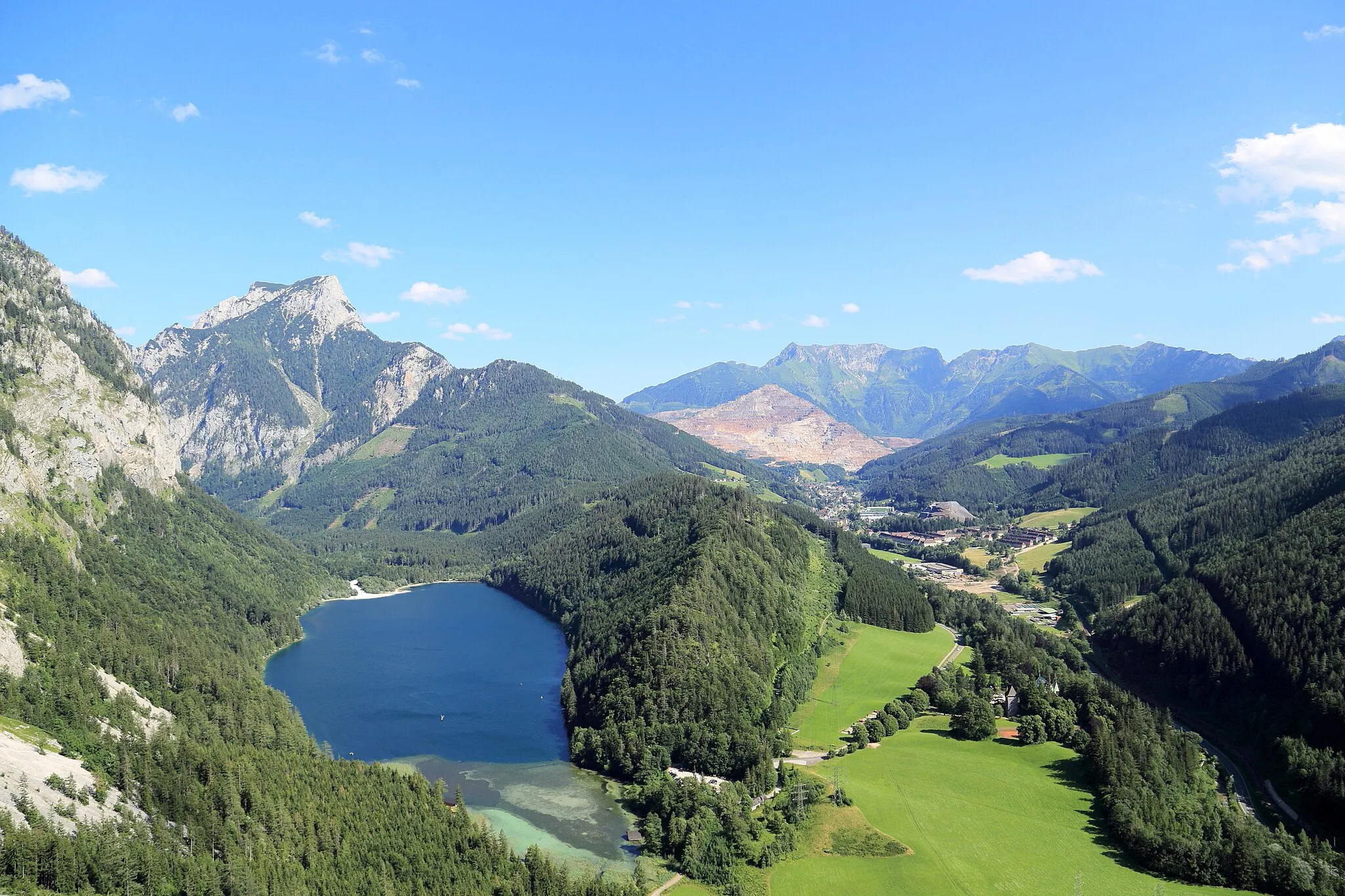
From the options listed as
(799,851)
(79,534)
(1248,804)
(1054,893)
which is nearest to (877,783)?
(799,851)

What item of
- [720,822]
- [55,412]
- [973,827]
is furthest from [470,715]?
[55,412]

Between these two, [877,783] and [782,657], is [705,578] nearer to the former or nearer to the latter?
[782,657]

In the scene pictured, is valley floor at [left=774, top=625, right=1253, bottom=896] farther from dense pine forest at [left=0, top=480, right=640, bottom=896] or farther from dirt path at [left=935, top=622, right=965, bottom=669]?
dense pine forest at [left=0, top=480, right=640, bottom=896]

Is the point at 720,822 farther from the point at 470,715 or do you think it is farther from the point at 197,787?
the point at 470,715

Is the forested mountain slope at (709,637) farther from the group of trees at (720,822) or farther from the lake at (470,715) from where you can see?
the lake at (470,715)

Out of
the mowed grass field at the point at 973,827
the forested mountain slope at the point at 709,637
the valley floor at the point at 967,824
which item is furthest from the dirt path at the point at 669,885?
the forested mountain slope at the point at 709,637

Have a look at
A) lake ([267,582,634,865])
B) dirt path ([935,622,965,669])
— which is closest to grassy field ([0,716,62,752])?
lake ([267,582,634,865])
